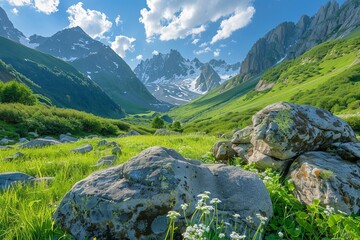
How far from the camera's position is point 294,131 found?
861 centimetres

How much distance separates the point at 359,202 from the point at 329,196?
818 mm

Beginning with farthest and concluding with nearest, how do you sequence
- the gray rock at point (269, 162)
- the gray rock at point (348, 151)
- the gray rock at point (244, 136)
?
the gray rock at point (244, 136)
the gray rock at point (269, 162)
the gray rock at point (348, 151)

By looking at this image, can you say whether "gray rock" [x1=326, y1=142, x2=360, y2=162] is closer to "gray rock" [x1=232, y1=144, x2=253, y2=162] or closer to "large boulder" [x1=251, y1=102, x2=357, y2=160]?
"large boulder" [x1=251, y1=102, x2=357, y2=160]

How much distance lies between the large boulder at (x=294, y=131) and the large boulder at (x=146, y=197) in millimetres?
2943

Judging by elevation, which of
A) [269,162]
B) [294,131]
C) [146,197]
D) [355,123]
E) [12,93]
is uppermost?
[12,93]

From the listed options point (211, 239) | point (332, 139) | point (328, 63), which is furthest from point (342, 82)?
point (211, 239)

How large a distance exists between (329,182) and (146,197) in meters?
4.67

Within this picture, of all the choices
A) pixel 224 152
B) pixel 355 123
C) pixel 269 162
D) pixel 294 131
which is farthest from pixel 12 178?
pixel 355 123

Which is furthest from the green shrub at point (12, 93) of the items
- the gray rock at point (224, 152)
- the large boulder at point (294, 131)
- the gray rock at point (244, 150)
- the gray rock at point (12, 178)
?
the large boulder at point (294, 131)

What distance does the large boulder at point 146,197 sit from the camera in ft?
15.3

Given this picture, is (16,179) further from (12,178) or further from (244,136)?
(244,136)

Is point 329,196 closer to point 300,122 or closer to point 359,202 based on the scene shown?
point 359,202

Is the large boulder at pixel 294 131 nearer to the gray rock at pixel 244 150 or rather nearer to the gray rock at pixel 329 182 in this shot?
the gray rock at pixel 244 150

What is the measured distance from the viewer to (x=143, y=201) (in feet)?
16.0
